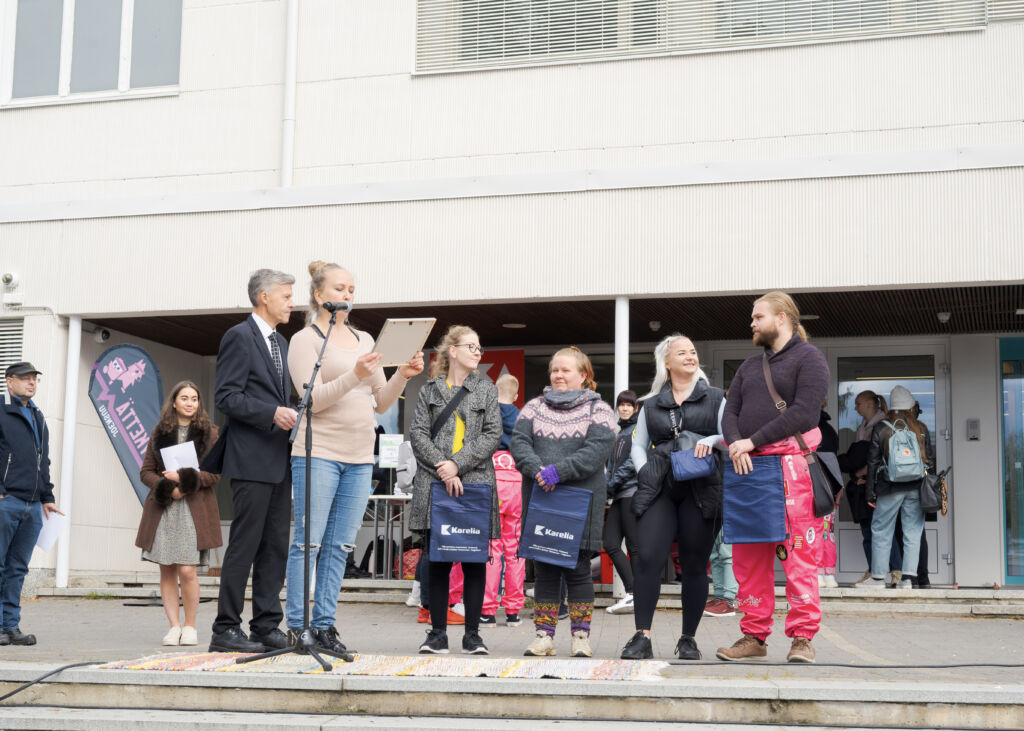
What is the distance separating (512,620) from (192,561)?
251cm

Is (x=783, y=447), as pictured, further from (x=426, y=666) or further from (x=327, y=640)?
(x=327, y=640)

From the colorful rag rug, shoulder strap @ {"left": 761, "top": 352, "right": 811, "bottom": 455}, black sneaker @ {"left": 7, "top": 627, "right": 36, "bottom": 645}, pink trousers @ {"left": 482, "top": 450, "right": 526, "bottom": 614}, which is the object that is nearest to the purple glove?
the colorful rag rug

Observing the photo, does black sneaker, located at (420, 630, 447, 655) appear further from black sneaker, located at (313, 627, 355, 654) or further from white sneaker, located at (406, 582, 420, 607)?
white sneaker, located at (406, 582, 420, 607)

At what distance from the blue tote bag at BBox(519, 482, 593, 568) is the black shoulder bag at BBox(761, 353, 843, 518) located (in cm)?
109

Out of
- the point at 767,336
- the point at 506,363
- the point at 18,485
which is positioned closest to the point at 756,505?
the point at 767,336

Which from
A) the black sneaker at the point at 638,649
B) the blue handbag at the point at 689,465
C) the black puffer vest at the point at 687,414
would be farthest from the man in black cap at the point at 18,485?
the blue handbag at the point at 689,465

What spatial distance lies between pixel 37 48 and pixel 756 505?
10.4m

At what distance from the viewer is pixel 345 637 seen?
24.8ft

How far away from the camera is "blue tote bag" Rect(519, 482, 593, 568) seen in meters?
5.94

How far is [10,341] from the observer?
38.3 feet

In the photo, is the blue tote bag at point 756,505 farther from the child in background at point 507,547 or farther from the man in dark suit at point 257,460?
the child in background at point 507,547

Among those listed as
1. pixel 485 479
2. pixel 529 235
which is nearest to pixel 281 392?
pixel 485 479

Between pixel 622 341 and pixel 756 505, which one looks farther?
pixel 622 341

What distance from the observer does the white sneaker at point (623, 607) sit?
919 centimetres
